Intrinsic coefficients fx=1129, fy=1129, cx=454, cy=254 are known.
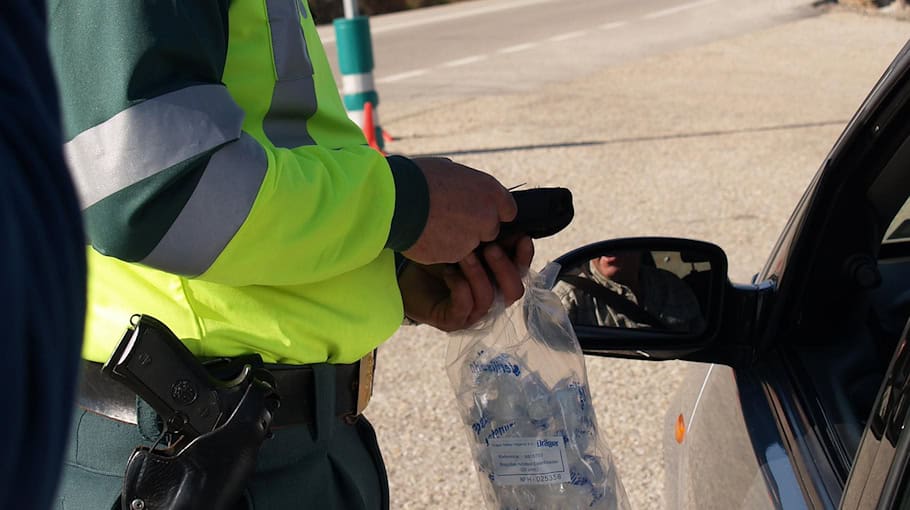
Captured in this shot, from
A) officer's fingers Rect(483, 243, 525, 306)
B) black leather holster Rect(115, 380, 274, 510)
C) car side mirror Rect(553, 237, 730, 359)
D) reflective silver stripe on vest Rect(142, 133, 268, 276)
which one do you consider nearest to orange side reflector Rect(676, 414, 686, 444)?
car side mirror Rect(553, 237, 730, 359)

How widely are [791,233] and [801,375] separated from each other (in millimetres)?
262

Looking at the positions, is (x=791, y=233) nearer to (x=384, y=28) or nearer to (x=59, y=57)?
(x=59, y=57)

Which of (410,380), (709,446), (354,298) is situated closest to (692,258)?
(709,446)

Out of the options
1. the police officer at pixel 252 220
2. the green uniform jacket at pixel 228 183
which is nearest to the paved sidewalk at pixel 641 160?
the police officer at pixel 252 220

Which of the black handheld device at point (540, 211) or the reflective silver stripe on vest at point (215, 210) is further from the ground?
the reflective silver stripe on vest at point (215, 210)

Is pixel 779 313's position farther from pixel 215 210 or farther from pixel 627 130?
pixel 627 130

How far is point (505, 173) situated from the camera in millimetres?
7996

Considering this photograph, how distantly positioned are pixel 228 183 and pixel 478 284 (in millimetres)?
538

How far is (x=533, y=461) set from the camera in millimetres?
1704

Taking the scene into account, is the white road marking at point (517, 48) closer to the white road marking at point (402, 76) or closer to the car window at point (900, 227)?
the white road marking at point (402, 76)

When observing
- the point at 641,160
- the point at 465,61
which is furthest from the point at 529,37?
the point at 641,160

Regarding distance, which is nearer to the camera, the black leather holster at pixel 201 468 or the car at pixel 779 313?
the black leather holster at pixel 201 468

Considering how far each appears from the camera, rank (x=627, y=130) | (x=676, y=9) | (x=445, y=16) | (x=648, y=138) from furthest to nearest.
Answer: (x=445, y=16) → (x=676, y=9) → (x=627, y=130) → (x=648, y=138)

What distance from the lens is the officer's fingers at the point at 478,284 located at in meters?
1.69
